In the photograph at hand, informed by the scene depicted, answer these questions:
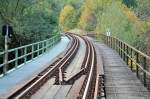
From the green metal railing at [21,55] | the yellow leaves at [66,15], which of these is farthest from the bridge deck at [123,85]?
the yellow leaves at [66,15]

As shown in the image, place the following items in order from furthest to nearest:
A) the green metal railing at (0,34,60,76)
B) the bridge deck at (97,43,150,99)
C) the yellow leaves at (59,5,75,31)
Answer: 1. the yellow leaves at (59,5,75,31)
2. the green metal railing at (0,34,60,76)
3. the bridge deck at (97,43,150,99)

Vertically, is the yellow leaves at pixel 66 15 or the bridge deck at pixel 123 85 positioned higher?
the yellow leaves at pixel 66 15

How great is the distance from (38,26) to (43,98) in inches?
1180

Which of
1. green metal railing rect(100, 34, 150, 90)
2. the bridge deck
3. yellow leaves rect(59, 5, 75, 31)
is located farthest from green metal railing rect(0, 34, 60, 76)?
yellow leaves rect(59, 5, 75, 31)

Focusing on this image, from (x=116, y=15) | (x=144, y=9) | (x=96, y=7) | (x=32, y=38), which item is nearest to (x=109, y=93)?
(x=32, y=38)

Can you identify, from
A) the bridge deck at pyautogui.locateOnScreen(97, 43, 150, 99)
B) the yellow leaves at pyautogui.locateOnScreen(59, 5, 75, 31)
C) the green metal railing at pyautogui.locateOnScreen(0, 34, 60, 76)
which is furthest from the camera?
the yellow leaves at pyautogui.locateOnScreen(59, 5, 75, 31)

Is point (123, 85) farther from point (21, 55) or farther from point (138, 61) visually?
point (21, 55)

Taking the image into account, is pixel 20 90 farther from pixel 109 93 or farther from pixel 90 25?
pixel 90 25

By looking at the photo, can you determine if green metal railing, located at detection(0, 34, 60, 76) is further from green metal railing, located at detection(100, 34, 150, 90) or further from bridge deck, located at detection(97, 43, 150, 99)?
green metal railing, located at detection(100, 34, 150, 90)

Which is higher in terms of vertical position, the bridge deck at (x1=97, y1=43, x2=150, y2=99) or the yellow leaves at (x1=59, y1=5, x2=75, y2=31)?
the yellow leaves at (x1=59, y1=5, x2=75, y2=31)

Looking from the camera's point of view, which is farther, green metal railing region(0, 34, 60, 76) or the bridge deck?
green metal railing region(0, 34, 60, 76)

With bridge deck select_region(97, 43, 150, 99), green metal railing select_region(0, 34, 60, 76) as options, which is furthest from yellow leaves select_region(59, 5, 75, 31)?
bridge deck select_region(97, 43, 150, 99)

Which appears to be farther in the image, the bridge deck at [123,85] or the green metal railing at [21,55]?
the green metal railing at [21,55]

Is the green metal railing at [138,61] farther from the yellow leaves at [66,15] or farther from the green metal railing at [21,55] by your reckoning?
the yellow leaves at [66,15]
